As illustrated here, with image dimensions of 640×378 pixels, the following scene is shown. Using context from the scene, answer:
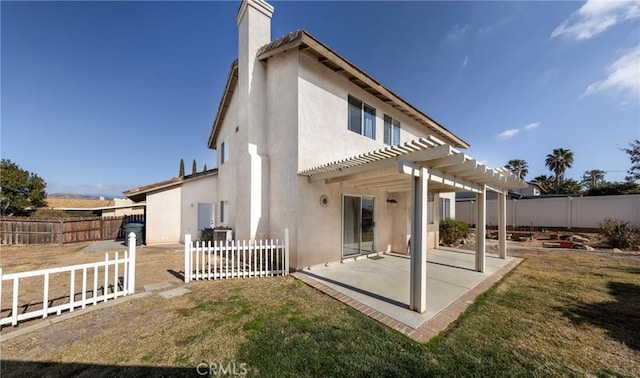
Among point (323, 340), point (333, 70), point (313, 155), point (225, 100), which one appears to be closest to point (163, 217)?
point (225, 100)

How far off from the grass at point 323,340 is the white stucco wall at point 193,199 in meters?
9.30

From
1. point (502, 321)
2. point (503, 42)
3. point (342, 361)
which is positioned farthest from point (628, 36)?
point (342, 361)

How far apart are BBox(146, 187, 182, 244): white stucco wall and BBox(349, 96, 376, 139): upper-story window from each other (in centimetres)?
1075

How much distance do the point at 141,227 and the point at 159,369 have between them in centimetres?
1243

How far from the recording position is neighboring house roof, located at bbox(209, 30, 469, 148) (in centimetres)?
738

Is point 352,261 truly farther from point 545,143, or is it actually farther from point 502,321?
point 545,143

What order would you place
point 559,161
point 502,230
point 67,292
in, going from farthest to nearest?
point 559,161 < point 502,230 < point 67,292

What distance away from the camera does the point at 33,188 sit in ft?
76.7

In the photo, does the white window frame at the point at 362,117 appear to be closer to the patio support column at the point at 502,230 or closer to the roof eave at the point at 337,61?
the roof eave at the point at 337,61

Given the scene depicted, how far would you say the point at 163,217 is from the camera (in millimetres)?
12945

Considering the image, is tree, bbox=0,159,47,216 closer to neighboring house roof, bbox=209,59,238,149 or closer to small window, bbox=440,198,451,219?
neighboring house roof, bbox=209,59,238,149

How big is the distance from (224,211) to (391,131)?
9.53 metres

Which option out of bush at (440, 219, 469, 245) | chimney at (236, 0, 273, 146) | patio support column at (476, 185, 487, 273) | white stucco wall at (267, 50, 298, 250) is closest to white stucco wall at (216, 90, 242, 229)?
chimney at (236, 0, 273, 146)

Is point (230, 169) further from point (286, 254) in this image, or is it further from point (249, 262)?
point (286, 254)
